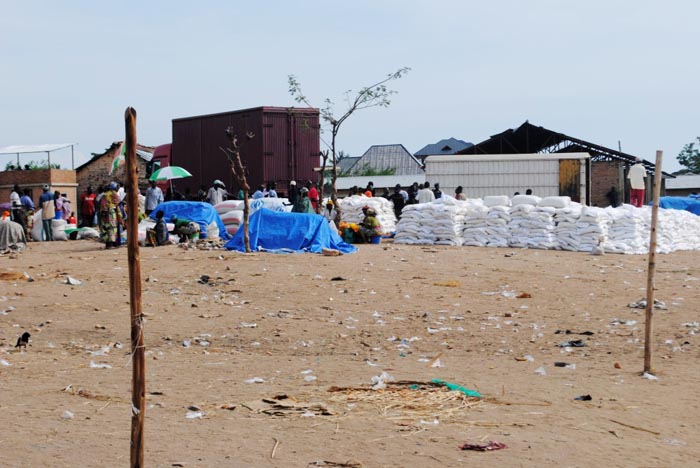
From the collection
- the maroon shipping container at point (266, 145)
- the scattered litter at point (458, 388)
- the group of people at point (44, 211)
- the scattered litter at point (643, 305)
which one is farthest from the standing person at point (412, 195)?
the scattered litter at point (458, 388)

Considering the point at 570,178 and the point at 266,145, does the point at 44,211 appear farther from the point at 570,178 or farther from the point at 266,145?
the point at 570,178

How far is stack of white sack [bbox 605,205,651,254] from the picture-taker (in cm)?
1538

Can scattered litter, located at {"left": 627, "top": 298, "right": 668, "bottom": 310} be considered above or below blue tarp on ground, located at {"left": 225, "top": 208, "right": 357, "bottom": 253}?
below

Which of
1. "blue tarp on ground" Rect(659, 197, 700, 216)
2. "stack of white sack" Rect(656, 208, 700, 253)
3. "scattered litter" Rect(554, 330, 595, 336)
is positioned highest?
"blue tarp on ground" Rect(659, 197, 700, 216)

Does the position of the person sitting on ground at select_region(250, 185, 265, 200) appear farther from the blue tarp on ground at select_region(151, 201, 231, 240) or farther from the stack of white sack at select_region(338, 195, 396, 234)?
the blue tarp on ground at select_region(151, 201, 231, 240)

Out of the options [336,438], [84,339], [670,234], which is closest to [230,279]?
[84,339]

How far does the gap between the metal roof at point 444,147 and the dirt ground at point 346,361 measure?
42.6 meters

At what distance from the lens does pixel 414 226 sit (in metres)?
17.1

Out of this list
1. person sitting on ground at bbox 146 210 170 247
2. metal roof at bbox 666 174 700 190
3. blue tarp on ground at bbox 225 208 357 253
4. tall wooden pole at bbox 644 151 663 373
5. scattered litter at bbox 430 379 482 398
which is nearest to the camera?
scattered litter at bbox 430 379 482 398

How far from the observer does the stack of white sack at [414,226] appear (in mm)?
17006

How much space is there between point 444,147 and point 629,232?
41.8 m

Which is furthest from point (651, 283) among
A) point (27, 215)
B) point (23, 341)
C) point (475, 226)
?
point (27, 215)

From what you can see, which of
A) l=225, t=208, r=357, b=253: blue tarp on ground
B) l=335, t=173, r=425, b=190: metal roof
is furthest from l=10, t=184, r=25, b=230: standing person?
l=335, t=173, r=425, b=190: metal roof

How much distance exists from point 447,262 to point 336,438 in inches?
338
